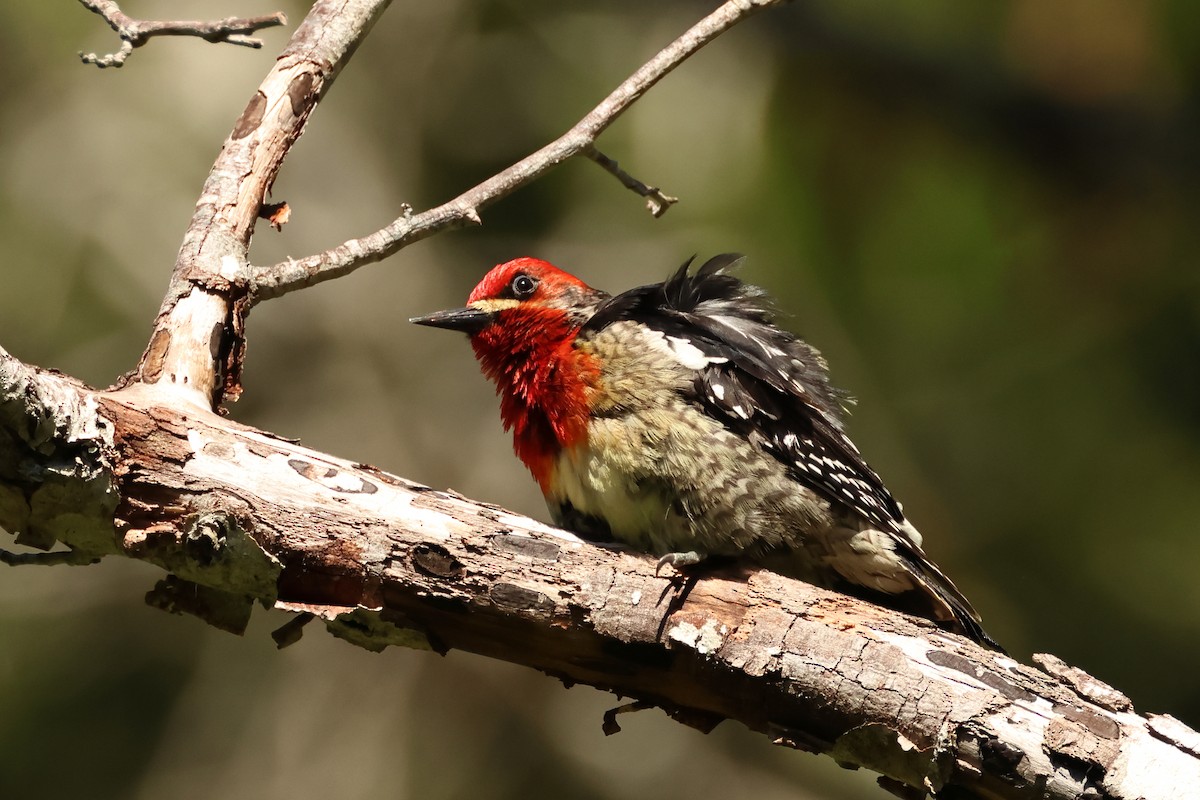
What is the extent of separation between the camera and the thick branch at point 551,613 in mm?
2533

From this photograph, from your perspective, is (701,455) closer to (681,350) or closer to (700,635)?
(681,350)

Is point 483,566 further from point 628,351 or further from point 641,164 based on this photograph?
point 641,164

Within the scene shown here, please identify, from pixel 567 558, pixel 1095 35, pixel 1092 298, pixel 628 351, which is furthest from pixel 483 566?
pixel 1095 35

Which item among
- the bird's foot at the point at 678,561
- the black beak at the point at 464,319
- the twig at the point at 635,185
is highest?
the twig at the point at 635,185

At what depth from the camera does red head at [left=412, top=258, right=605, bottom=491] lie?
3451 millimetres

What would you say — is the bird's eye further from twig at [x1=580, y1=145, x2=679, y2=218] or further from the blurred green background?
the blurred green background

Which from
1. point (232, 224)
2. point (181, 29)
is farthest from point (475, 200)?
point (181, 29)

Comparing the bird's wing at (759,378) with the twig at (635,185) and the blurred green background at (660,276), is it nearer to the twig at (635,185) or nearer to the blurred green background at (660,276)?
the twig at (635,185)

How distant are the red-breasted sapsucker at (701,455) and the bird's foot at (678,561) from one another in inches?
0.6

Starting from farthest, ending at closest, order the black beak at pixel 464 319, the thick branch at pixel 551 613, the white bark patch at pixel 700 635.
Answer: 1. the black beak at pixel 464 319
2. the white bark patch at pixel 700 635
3. the thick branch at pixel 551 613

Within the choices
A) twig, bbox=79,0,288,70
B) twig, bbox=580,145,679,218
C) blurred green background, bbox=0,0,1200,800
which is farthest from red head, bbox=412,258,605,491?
blurred green background, bbox=0,0,1200,800

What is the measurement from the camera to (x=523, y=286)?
394 cm

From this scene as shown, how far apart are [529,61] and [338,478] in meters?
5.64

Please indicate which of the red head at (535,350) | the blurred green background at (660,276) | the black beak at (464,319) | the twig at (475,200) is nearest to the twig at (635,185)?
the twig at (475,200)
